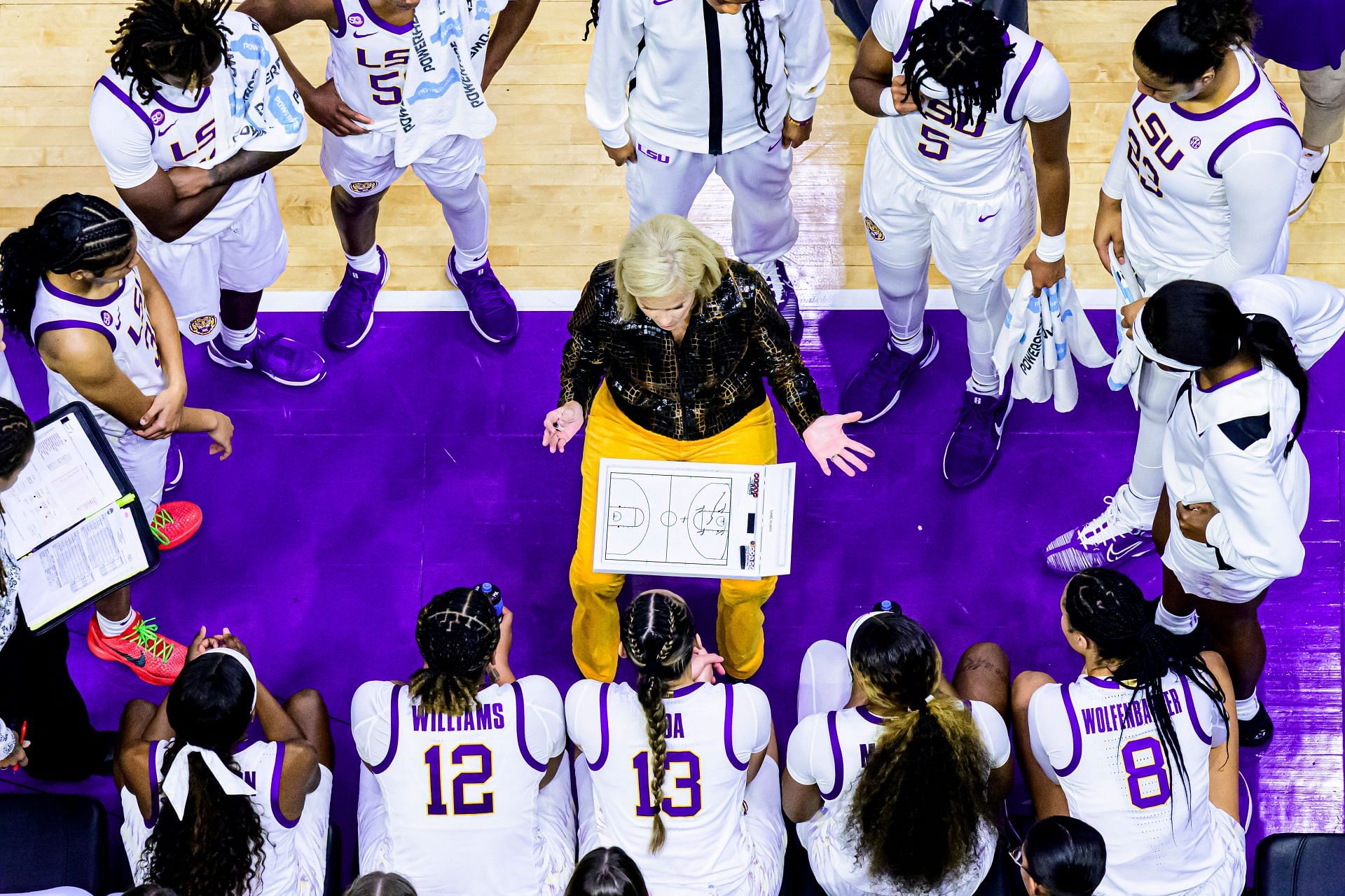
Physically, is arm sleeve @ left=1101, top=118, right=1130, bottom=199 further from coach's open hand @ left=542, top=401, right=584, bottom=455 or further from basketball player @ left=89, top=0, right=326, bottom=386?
basketball player @ left=89, top=0, right=326, bottom=386

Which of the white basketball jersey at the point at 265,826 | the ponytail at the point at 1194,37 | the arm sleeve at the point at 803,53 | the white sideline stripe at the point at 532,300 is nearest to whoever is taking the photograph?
the ponytail at the point at 1194,37

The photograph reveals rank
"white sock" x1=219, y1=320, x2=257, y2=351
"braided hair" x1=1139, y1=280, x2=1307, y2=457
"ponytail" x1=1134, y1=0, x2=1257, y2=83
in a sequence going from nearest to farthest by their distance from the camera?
"braided hair" x1=1139, y1=280, x2=1307, y2=457 < "ponytail" x1=1134, y1=0, x2=1257, y2=83 < "white sock" x1=219, y1=320, x2=257, y2=351

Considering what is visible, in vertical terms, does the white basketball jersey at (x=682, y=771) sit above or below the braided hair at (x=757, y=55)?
below

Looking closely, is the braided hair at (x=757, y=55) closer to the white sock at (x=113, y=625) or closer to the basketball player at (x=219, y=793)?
the basketball player at (x=219, y=793)

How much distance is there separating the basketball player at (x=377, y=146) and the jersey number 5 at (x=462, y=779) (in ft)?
6.92

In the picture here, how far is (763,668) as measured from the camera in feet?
15.6

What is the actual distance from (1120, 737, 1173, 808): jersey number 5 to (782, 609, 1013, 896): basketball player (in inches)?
14.4

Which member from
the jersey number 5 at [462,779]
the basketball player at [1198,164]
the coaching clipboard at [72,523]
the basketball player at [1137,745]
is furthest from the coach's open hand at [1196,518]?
the coaching clipboard at [72,523]

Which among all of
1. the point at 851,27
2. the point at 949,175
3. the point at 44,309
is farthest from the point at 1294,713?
the point at 44,309

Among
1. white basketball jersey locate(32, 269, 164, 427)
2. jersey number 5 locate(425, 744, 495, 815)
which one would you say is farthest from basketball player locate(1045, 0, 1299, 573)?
white basketball jersey locate(32, 269, 164, 427)

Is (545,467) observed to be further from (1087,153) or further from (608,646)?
(1087,153)

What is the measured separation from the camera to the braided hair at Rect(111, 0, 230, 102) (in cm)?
385

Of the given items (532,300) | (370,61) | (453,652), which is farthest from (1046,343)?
(370,61)

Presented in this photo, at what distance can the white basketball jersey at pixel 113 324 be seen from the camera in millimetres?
3797
